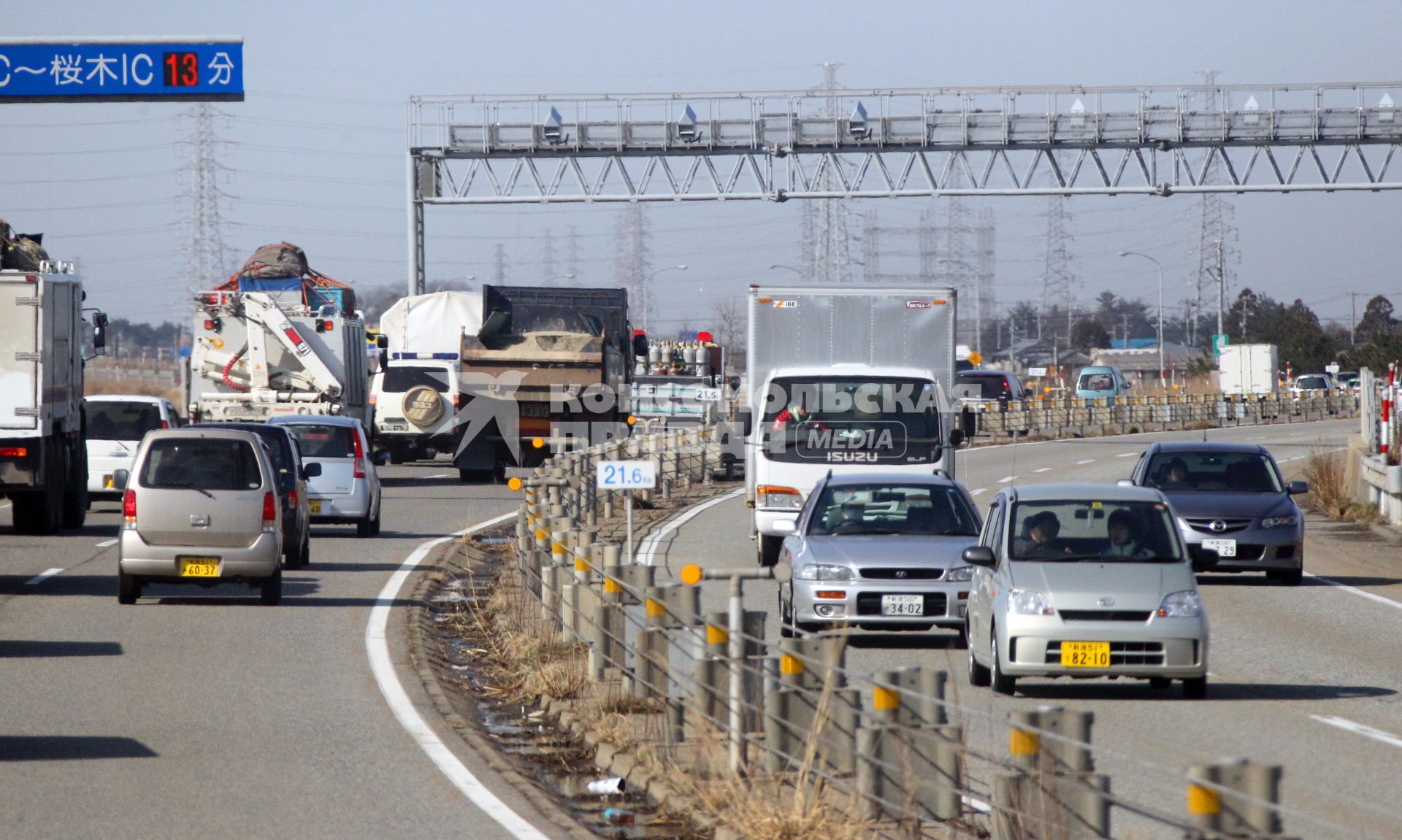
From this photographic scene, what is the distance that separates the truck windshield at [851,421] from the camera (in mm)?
20922

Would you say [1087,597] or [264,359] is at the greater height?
[264,359]

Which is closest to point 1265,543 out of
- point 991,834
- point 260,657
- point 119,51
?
point 260,657

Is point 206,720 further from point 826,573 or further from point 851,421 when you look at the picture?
point 851,421

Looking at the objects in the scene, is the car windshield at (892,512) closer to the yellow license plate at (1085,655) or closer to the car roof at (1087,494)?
the car roof at (1087,494)

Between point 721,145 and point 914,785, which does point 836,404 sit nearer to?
point 914,785

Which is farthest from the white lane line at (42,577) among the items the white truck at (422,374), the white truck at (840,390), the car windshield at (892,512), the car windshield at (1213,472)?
the white truck at (422,374)

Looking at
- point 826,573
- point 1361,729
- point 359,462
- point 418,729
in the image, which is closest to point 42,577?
point 359,462

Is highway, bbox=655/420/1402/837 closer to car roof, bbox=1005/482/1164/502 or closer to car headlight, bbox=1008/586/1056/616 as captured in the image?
car headlight, bbox=1008/586/1056/616

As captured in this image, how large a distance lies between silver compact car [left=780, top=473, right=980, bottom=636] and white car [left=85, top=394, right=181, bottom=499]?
1617 cm

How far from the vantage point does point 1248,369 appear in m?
72.0

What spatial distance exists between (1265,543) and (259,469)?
Answer: 10888 millimetres

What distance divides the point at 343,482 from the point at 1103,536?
45.6 ft

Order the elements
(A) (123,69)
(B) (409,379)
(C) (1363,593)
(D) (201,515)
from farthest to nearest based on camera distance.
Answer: (B) (409,379) → (A) (123,69) → (C) (1363,593) → (D) (201,515)

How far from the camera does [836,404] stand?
21219mm
